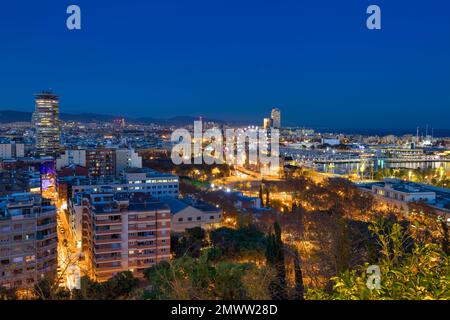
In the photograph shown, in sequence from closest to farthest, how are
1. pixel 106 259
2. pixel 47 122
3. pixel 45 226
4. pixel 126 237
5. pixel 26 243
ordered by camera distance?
pixel 26 243
pixel 45 226
pixel 106 259
pixel 126 237
pixel 47 122

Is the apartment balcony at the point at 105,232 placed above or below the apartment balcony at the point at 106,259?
above

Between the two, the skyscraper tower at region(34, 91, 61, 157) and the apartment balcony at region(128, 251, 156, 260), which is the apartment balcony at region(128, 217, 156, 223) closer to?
the apartment balcony at region(128, 251, 156, 260)

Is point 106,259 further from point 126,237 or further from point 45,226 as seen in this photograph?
point 45,226

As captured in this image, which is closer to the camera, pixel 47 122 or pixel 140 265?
pixel 140 265

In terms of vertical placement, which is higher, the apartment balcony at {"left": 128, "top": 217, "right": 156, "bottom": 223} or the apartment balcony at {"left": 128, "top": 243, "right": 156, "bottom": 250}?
the apartment balcony at {"left": 128, "top": 217, "right": 156, "bottom": 223}

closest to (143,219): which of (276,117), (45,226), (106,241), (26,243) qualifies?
(106,241)

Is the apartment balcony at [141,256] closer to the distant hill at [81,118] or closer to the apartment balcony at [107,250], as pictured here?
the apartment balcony at [107,250]

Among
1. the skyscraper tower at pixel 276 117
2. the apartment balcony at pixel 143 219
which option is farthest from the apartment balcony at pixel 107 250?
the skyscraper tower at pixel 276 117

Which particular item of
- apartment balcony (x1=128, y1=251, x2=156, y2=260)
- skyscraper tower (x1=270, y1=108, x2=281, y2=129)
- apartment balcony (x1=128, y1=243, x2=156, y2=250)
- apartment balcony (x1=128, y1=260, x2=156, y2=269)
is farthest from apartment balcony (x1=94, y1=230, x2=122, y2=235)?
skyscraper tower (x1=270, y1=108, x2=281, y2=129)

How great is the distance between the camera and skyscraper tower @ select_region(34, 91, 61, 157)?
33.5m

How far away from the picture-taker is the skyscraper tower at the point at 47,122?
33.5m

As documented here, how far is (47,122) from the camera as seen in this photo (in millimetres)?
33969

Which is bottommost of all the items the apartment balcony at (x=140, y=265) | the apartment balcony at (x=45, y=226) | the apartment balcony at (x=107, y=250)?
the apartment balcony at (x=140, y=265)

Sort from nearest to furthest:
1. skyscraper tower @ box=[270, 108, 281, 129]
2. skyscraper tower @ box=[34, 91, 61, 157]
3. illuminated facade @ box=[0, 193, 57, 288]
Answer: illuminated facade @ box=[0, 193, 57, 288], skyscraper tower @ box=[34, 91, 61, 157], skyscraper tower @ box=[270, 108, 281, 129]
